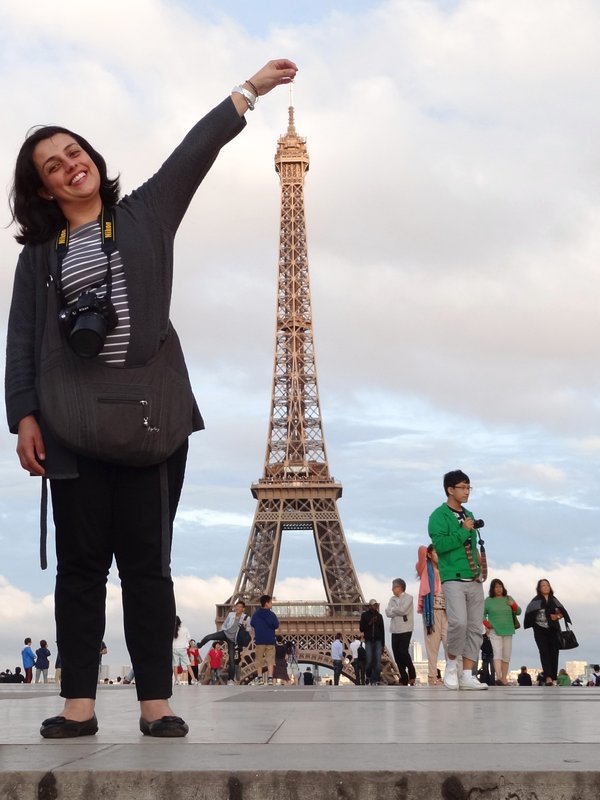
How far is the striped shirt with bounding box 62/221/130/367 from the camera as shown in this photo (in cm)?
433

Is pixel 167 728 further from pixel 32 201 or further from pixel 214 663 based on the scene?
pixel 214 663

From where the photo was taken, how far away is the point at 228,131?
15.5 ft

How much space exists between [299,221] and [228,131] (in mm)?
61355

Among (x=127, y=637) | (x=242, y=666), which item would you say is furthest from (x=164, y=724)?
(x=242, y=666)

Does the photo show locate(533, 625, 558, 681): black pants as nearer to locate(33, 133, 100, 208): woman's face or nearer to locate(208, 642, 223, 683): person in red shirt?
locate(208, 642, 223, 683): person in red shirt

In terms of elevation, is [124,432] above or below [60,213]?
below

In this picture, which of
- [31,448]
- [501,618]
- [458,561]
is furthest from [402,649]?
[31,448]

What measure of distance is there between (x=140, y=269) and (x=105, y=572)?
3.77 feet

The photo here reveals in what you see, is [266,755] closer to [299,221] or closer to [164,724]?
[164,724]

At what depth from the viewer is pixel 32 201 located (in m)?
4.66

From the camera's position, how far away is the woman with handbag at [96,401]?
14.0 ft

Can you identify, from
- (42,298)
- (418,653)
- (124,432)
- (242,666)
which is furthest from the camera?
(418,653)

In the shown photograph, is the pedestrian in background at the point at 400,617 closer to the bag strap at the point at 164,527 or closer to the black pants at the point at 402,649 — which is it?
the black pants at the point at 402,649

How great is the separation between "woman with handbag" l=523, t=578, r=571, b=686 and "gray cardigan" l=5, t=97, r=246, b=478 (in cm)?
1190
